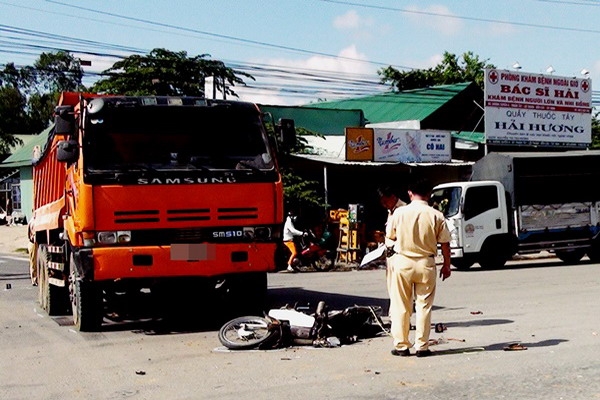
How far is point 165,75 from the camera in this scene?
34062mm

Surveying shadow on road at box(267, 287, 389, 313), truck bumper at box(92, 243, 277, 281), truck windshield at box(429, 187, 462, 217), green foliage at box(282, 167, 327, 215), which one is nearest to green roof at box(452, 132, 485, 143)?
green foliage at box(282, 167, 327, 215)

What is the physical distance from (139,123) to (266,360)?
353cm

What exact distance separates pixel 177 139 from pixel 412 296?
366cm

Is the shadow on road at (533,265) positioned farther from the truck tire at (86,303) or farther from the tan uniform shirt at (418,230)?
the tan uniform shirt at (418,230)

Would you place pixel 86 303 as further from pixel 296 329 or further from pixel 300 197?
pixel 300 197

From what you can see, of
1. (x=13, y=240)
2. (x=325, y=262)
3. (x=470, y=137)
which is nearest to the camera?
(x=325, y=262)

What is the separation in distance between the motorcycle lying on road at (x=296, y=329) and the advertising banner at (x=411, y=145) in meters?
19.4

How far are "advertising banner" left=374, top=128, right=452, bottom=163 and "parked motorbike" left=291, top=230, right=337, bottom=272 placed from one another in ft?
23.9

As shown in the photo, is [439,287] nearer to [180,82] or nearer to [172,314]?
[172,314]

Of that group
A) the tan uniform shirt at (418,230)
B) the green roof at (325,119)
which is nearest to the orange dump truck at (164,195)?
the tan uniform shirt at (418,230)

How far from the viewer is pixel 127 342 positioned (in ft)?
32.3

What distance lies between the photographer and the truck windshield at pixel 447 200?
20.9 metres

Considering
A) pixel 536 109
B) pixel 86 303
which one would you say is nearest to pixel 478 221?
pixel 86 303

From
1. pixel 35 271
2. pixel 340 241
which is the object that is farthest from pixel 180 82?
pixel 35 271
